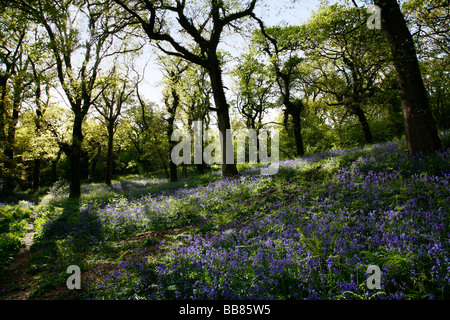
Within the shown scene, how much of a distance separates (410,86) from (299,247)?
21.2ft

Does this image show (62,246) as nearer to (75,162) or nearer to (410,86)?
(410,86)

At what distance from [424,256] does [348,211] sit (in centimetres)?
211

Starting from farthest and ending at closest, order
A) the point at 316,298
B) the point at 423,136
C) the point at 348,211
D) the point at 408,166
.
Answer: the point at 423,136, the point at 408,166, the point at 348,211, the point at 316,298

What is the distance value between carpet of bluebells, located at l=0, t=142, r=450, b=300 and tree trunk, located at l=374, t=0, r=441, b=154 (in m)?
0.61

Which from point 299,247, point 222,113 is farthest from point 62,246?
point 222,113

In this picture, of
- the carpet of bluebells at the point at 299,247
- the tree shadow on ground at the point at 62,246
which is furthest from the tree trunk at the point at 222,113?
the tree shadow on ground at the point at 62,246

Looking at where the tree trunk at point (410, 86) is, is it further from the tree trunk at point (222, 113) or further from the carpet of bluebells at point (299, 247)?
the tree trunk at point (222, 113)

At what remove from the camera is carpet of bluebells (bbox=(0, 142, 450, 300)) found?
2.87 m

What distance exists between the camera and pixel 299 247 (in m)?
3.73

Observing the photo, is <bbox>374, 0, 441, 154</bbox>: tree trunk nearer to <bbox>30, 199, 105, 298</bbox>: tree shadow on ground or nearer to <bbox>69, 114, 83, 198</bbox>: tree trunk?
<bbox>30, 199, 105, 298</bbox>: tree shadow on ground

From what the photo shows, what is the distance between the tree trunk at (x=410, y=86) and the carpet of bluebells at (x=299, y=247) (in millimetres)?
610
